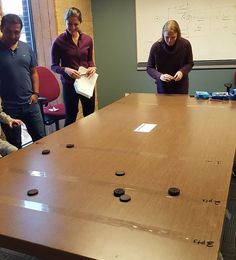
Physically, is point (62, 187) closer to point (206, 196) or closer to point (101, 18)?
point (206, 196)

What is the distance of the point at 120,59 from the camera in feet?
15.4

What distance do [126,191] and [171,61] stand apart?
2.11 m

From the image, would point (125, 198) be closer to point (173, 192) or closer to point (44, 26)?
point (173, 192)

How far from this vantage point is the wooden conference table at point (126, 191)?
84 centimetres

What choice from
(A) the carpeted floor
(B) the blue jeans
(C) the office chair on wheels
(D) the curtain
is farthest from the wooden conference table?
(D) the curtain

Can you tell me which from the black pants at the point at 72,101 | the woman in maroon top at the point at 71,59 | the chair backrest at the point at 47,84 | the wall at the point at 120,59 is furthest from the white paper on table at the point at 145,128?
the wall at the point at 120,59

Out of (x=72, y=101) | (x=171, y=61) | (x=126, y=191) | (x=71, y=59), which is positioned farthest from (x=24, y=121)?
(x=126, y=191)

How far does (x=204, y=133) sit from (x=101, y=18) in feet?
11.0

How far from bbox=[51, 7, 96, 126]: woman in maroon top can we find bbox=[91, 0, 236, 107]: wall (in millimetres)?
1649

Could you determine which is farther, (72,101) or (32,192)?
(72,101)

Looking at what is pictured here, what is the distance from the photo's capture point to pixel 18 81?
242 centimetres

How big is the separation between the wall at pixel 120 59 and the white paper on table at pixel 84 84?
1.83 metres

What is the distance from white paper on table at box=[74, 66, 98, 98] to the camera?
9.38ft

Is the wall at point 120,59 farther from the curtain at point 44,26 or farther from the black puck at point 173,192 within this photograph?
the black puck at point 173,192
